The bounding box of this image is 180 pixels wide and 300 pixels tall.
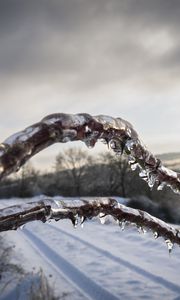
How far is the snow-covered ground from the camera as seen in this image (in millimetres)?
10352

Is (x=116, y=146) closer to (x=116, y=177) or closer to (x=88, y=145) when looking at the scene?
(x=88, y=145)

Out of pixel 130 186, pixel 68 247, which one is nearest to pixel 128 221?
pixel 68 247

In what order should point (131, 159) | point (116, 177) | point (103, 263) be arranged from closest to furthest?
point (131, 159), point (103, 263), point (116, 177)

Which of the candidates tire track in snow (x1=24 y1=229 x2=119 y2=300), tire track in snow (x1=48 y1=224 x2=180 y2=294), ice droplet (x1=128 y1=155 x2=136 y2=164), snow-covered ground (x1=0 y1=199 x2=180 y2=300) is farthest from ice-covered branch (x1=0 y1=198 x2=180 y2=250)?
tire track in snow (x1=48 y1=224 x2=180 y2=294)

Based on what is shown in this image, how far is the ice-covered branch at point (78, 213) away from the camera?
1.04 m

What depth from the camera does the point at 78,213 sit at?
3.94 ft

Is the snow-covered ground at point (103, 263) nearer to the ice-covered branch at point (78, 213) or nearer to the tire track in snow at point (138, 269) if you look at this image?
the tire track in snow at point (138, 269)

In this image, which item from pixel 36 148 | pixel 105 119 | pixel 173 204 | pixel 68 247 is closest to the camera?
pixel 36 148

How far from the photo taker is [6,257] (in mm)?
14984

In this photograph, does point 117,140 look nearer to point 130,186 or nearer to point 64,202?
point 64,202

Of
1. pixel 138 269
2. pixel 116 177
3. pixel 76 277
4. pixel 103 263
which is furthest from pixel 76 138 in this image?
pixel 116 177

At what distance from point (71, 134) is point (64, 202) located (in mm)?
396

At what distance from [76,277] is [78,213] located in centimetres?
1142

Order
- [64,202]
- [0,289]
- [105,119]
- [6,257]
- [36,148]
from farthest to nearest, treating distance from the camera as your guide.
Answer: [6,257] < [0,289] < [64,202] < [105,119] < [36,148]
